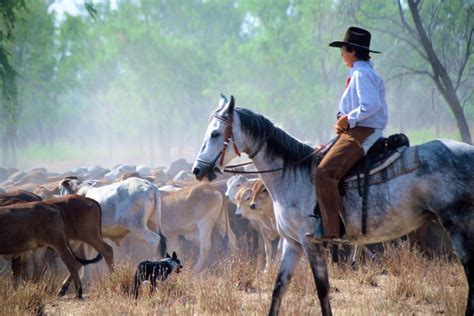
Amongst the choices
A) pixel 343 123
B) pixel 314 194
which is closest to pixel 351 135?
pixel 343 123

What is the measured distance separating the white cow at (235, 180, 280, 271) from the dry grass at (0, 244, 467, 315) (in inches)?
160

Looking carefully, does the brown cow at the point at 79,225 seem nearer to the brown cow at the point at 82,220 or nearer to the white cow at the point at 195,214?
Result: the brown cow at the point at 82,220

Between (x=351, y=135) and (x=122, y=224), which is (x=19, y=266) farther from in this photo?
(x=351, y=135)

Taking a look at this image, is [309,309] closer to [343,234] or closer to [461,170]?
[343,234]

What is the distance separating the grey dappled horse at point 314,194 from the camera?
7.14 metres

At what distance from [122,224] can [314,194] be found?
26.5 ft

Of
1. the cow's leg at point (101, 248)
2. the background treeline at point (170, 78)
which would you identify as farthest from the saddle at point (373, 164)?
the background treeline at point (170, 78)

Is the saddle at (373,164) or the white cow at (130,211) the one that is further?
the white cow at (130,211)

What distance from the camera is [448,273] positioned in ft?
32.3

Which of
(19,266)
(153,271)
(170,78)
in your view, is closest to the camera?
(153,271)

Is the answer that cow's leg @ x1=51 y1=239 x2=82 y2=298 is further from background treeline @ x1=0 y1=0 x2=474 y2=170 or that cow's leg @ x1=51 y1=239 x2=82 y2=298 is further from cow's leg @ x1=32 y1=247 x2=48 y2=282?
background treeline @ x1=0 y1=0 x2=474 y2=170

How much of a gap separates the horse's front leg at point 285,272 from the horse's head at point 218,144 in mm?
1259

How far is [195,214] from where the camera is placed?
17922mm

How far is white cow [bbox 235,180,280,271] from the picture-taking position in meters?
15.5
